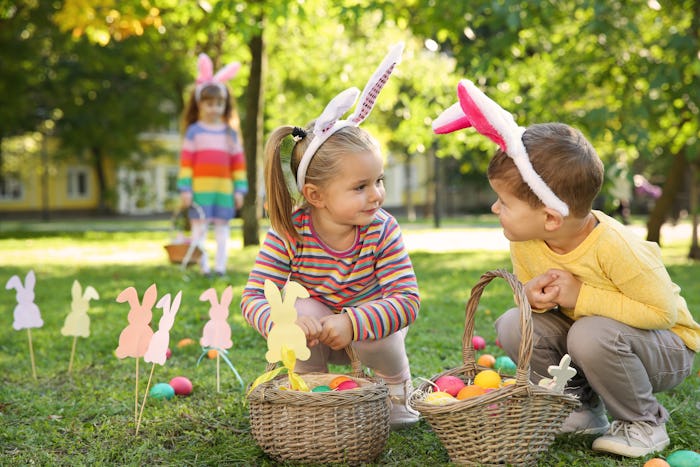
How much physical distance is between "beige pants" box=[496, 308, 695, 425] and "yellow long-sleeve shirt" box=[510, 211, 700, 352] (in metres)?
0.04

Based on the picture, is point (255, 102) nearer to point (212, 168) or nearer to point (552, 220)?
point (212, 168)

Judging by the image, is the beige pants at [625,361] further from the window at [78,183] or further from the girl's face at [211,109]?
the window at [78,183]

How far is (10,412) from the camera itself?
2881 millimetres

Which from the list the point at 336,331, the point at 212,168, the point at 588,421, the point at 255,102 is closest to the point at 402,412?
the point at 336,331

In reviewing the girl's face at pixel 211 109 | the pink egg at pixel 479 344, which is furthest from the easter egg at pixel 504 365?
the girl's face at pixel 211 109

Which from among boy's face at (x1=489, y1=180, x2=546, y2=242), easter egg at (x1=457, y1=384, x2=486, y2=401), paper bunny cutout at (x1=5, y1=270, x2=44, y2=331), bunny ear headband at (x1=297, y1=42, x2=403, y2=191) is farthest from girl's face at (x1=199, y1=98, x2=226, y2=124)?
easter egg at (x1=457, y1=384, x2=486, y2=401)

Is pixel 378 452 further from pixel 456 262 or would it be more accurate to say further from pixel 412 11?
pixel 412 11

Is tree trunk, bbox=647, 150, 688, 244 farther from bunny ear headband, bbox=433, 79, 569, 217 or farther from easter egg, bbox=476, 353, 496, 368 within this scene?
bunny ear headband, bbox=433, 79, 569, 217

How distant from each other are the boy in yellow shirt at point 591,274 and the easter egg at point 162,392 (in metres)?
1.36

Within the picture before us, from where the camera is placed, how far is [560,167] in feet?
7.42

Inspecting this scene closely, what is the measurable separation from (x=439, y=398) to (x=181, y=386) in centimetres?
126

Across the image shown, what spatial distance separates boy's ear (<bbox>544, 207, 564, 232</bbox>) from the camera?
7.54 feet

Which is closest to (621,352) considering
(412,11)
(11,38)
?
(412,11)

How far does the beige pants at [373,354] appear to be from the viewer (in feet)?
8.74
